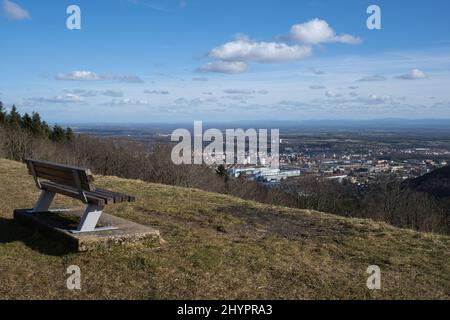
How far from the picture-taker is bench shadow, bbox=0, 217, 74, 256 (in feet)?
19.0

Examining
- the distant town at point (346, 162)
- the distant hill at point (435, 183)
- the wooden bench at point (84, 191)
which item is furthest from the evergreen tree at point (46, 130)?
→ the wooden bench at point (84, 191)

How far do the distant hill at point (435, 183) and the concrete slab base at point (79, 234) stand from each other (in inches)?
1034

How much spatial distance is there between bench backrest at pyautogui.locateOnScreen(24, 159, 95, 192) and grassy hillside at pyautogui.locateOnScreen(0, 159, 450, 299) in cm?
75

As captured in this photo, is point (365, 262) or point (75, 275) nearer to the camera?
point (75, 275)

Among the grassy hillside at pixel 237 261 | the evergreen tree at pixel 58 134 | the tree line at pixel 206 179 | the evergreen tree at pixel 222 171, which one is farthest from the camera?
the evergreen tree at pixel 58 134

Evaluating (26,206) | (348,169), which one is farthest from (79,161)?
(26,206)

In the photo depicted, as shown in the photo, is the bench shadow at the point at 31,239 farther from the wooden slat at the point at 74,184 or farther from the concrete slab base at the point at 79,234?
the wooden slat at the point at 74,184

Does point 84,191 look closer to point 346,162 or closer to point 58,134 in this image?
point 346,162

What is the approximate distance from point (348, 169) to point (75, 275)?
30.7 m

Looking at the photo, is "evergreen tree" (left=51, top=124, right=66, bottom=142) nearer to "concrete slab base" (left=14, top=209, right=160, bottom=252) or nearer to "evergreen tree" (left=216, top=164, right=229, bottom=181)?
"evergreen tree" (left=216, top=164, right=229, bottom=181)

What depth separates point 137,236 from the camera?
19.8ft

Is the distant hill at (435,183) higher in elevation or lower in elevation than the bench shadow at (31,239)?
lower

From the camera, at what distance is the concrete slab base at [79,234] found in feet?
18.8
